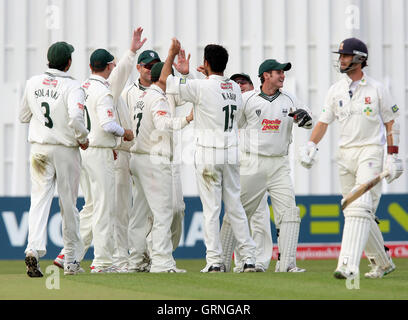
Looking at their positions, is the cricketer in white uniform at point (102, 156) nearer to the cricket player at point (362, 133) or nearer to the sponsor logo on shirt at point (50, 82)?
the sponsor logo on shirt at point (50, 82)

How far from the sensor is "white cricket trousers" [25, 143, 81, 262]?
8.49 m

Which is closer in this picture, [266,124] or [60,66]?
[60,66]

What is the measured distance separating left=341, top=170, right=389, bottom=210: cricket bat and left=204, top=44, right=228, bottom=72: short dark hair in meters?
1.95

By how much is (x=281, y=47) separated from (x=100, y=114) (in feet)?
25.9

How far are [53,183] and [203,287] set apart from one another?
181cm

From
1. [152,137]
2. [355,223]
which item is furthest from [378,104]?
[152,137]

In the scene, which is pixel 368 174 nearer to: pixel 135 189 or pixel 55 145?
pixel 135 189

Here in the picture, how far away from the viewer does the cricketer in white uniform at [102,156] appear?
901 centimetres

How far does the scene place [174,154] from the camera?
976 centimetres

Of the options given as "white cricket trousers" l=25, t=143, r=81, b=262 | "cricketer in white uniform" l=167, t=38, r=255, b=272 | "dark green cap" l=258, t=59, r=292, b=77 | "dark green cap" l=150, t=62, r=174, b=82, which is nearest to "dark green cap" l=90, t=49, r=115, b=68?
"dark green cap" l=150, t=62, r=174, b=82

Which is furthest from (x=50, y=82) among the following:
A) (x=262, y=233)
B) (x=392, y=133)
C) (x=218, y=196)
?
→ (x=262, y=233)

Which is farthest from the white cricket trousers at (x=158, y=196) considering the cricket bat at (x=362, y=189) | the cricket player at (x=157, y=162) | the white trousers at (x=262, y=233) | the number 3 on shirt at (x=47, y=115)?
the cricket bat at (x=362, y=189)

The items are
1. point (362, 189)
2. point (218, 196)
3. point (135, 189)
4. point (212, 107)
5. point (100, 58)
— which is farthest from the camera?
point (135, 189)
